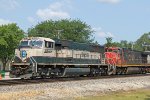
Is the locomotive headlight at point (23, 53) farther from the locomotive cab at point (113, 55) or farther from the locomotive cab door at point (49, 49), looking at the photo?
the locomotive cab at point (113, 55)

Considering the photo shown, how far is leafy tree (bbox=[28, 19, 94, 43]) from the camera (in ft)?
328

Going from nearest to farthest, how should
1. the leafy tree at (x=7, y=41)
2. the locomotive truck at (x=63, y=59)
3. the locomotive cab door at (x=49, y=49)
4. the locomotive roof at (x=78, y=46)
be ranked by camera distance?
the locomotive truck at (x=63, y=59) < the locomotive cab door at (x=49, y=49) < the locomotive roof at (x=78, y=46) < the leafy tree at (x=7, y=41)

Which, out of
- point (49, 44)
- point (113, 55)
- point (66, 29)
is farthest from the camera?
point (66, 29)

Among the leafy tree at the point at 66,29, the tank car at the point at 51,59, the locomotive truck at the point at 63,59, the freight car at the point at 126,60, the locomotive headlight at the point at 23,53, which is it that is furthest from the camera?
the leafy tree at the point at 66,29

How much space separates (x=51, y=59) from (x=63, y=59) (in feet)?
5.89

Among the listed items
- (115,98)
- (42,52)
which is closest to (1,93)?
(115,98)

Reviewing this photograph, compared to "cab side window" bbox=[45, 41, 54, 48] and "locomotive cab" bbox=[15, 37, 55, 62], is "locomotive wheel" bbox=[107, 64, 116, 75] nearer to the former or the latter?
"cab side window" bbox=[45, 41, 54, 48]

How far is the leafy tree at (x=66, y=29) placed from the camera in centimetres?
10000

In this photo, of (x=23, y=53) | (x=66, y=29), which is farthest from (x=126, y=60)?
(x=66, y=29)

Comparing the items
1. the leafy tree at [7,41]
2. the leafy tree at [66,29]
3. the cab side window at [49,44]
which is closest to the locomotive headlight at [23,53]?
the cab side window at [49,44]

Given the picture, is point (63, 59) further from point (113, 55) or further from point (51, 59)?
point (113, 55)

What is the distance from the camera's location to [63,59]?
31.0 meters

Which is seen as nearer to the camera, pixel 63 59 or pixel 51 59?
pixel 51 59

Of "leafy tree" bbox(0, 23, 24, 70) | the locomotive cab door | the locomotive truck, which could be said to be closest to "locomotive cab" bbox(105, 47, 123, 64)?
the locomotive truck
